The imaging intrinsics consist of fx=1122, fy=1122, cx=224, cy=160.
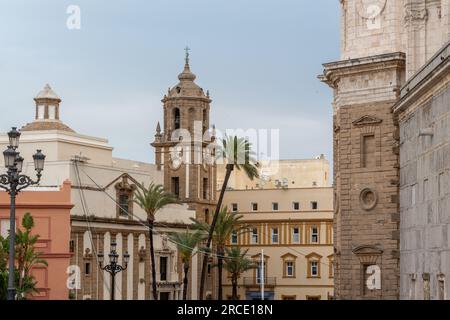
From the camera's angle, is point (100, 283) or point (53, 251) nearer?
point (53, 251)

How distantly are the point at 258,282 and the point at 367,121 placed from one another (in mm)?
49454

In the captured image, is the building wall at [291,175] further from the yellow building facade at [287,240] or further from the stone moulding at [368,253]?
the stone moulding at [368,253]

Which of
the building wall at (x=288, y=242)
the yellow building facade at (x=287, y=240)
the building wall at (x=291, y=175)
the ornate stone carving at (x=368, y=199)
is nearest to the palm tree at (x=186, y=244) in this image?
the yellow building facade at (x=287, y=240)

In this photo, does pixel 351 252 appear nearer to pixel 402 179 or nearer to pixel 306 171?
pixel 402 179

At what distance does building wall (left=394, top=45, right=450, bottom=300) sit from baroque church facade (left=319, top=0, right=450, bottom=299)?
0.09 meters

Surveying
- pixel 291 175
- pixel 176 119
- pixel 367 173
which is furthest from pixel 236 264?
pixel 367 173

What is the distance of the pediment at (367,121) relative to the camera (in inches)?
1494

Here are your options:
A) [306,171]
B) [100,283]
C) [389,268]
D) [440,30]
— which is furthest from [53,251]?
[306,171]

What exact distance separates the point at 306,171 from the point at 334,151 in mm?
54468

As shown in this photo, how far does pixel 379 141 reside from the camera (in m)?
37.8

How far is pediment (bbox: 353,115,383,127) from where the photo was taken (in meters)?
38.0

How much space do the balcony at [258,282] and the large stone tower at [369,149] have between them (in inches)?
1809
